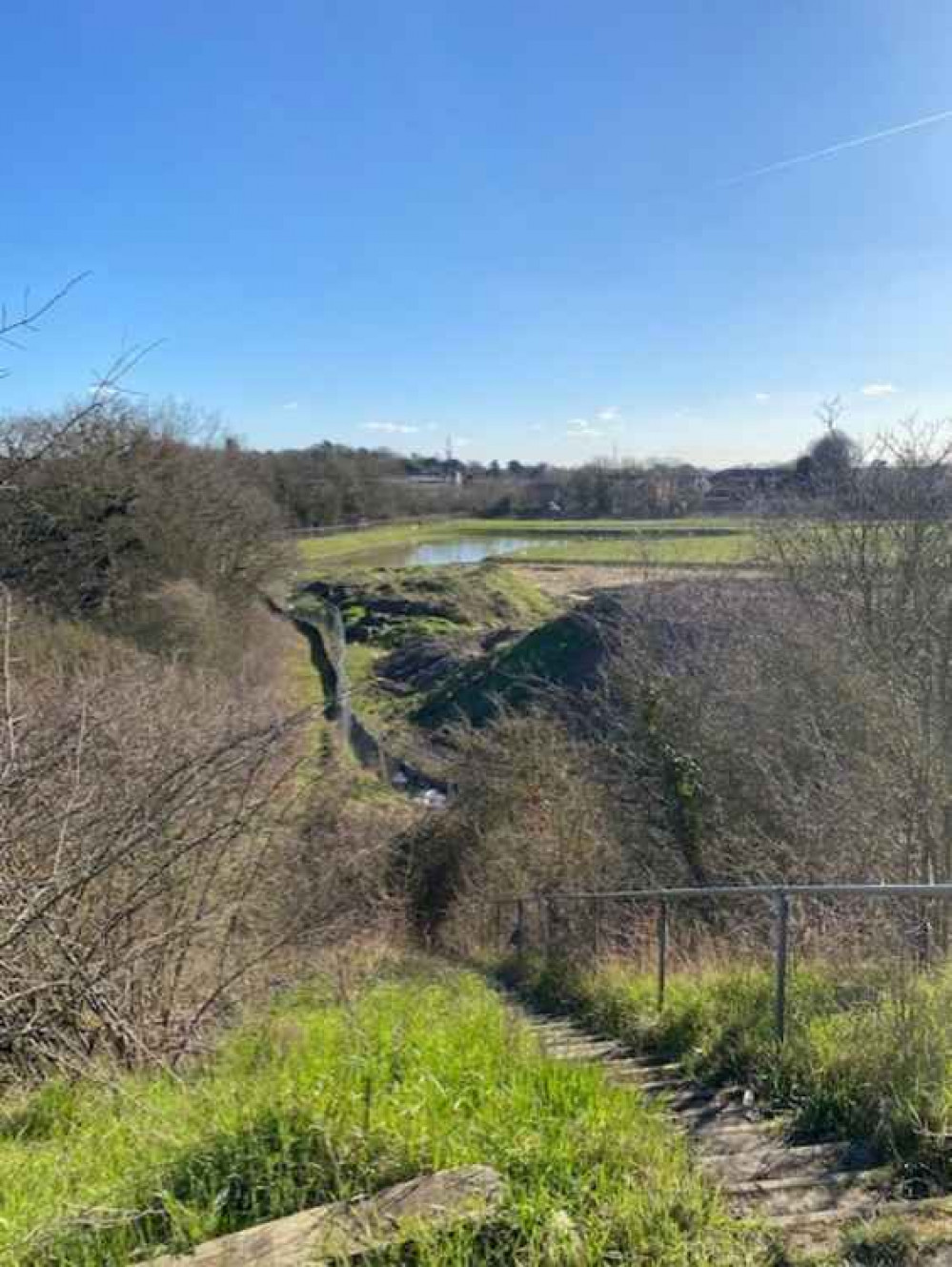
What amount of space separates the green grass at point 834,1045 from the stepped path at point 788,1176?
0.43 ft

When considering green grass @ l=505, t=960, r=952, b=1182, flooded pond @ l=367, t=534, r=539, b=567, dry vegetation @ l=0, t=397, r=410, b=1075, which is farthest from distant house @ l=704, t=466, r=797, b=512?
flooded pond @ l=367, t=534, r=539, b=567

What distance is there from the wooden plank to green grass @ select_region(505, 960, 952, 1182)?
143 cm

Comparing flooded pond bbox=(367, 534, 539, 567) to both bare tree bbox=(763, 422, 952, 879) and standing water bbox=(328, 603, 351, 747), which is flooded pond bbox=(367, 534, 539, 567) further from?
bare tree bbox=(763, 422, 952, 879)

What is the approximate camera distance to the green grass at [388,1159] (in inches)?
86.2

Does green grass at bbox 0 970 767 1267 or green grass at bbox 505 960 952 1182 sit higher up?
green grass at bbox 0 970 767 1267

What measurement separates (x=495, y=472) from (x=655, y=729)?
118m

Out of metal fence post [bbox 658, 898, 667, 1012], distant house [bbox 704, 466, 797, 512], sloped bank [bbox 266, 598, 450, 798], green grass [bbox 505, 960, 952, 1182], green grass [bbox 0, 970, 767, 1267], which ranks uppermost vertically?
distant house [bbox 704, 466, 797, 512]

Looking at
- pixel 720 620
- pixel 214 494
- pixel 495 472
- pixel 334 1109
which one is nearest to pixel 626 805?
pixel 720 620

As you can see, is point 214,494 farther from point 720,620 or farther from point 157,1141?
point 157,1141

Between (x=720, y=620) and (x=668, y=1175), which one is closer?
(x=668, y=1175)

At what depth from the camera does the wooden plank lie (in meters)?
2.06

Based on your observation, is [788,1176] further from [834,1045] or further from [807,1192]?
[834,1045]

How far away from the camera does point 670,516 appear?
28828 mm

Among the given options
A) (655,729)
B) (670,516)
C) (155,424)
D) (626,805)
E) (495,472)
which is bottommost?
(626,805)
